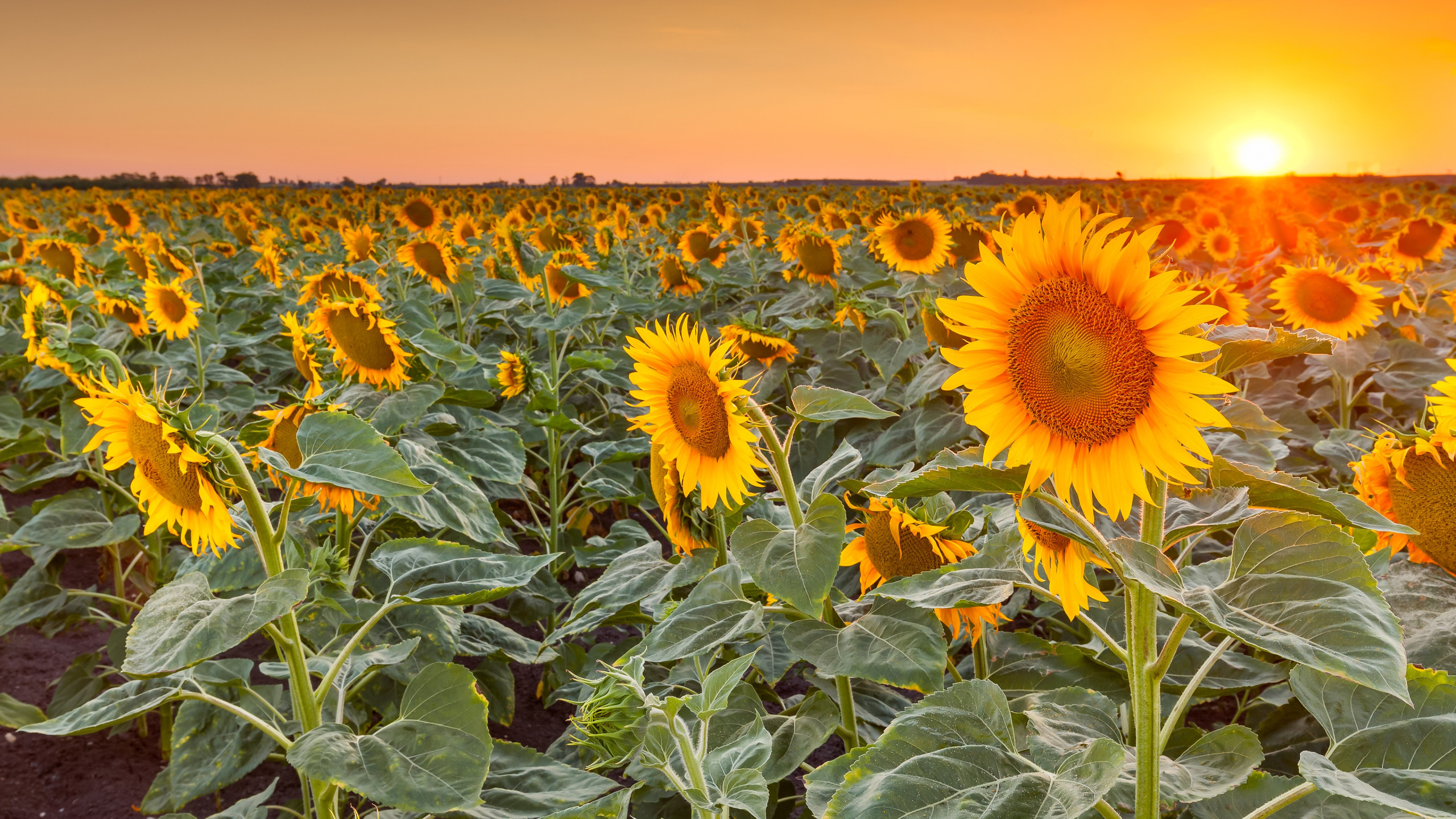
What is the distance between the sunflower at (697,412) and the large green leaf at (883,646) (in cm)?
35

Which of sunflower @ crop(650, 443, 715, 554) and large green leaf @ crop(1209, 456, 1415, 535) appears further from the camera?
sunflower @ crop(650, 443, 715, 554)

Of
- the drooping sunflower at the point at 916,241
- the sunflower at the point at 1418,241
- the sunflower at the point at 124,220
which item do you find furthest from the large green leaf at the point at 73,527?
the sunflower at the point at 124,220

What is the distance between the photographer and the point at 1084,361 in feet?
3.98

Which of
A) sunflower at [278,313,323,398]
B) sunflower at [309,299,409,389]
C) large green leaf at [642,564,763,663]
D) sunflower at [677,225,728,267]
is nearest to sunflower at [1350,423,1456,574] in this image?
large green leaf at [642,564,763,663]

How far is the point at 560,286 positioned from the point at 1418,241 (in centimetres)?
573

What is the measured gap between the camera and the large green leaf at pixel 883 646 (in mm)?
1400

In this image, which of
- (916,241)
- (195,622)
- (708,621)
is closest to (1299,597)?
(708,621)

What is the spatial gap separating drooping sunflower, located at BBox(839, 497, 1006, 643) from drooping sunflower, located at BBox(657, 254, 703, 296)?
15.2ft

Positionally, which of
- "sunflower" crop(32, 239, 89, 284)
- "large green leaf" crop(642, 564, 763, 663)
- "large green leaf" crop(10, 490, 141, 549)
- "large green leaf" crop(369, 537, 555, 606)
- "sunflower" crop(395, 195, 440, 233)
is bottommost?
"large green leaf" crop(10, 490, 141, 549)

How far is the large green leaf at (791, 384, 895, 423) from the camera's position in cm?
159

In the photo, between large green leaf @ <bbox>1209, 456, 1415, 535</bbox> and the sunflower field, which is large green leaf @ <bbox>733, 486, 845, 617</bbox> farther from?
large green leaf @ <bbox>1209, 456, 1415, 535</bbox>

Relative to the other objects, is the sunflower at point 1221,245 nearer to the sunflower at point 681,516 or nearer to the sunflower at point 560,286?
the sunflower at point 560,286

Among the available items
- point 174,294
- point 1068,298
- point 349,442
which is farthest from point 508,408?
point 1068,298

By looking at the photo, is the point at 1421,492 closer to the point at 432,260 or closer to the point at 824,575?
the point at 824,575
